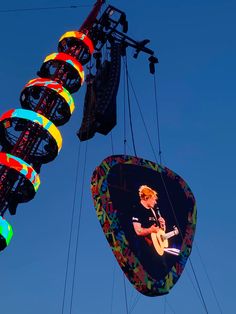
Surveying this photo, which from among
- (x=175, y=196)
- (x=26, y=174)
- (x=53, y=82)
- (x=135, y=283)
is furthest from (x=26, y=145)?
(x=135, y=283)

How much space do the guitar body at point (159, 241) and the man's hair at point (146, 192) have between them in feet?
5.61

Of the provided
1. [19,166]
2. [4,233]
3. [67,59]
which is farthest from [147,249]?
[67,59]

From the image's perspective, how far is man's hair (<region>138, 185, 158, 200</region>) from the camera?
21703mm

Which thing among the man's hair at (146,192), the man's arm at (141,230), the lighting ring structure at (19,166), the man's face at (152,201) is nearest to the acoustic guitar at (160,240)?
the man's arm at (141,230)

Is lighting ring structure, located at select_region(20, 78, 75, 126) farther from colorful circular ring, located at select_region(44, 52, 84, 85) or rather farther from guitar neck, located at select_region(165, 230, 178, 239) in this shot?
guitar neck, located at select_region(165, 230, 178, 239)

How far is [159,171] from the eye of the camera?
24.2 metres

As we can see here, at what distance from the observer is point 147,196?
21906 millimetres

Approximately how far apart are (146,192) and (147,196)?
264 mm

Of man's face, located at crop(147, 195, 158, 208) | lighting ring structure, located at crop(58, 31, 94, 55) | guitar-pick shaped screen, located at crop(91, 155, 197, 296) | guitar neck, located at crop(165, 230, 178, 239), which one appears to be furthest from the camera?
lighting ring structure, located at crop(58, 31, 94, 55)

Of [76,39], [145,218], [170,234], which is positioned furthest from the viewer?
[76,39]

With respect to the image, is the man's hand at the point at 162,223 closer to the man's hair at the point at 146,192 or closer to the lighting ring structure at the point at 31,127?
the man's hair at the point at 146,192

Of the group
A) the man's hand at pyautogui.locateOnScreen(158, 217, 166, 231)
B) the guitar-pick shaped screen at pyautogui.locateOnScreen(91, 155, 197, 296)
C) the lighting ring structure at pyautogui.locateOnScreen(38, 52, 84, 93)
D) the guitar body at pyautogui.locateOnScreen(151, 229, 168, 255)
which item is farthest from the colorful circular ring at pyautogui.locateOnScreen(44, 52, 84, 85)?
the guitar body at pyautogui.locateOnScreen(151, 229, 168, 255)

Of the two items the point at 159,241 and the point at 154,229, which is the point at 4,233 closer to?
the point at 154,229

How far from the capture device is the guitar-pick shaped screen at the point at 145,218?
18.5 m
